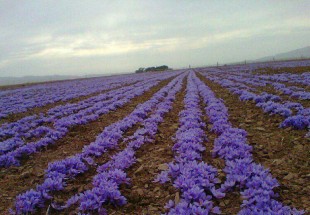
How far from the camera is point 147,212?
14.3 feet

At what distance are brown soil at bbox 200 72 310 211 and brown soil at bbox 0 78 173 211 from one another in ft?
16.7

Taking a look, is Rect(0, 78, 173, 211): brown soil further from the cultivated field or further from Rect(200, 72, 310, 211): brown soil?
Rect(200, 72, 310, 211): brown soil

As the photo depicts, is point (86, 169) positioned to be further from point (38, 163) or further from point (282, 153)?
point (282, 153)

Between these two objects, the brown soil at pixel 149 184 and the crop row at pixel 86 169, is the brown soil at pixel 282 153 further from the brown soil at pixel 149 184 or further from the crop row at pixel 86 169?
the crop row at pixel 86 169

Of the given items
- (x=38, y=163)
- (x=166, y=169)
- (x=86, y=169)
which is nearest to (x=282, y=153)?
(x=166, y=169)

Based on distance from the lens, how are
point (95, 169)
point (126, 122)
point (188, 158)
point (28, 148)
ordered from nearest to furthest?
point (188, 158), point (95, 169), point (28, 148), point (126, 122)

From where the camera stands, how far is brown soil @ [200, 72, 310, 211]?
4.41 m

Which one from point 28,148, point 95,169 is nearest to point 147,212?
point 95,169

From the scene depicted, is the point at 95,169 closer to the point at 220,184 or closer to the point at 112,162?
the point at 112,162

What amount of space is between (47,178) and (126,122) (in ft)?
16.0

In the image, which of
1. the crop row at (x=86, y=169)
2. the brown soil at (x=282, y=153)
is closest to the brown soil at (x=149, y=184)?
the crop row at (x=86, y=169)

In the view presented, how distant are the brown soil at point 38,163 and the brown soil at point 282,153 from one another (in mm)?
5096

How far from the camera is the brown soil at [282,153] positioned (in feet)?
14.5

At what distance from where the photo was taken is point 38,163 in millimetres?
6926
